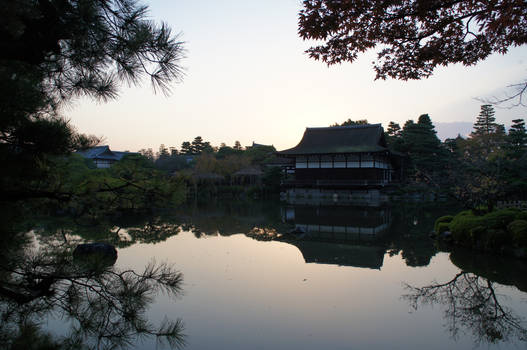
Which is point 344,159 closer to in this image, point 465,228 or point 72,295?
point 465,228

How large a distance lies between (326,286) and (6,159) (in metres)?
4.16

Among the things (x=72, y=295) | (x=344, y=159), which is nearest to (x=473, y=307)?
(x=72, y=295)

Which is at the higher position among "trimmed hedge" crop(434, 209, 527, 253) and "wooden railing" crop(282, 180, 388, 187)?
"wooden railing" crop(282, 180, 388, 187)

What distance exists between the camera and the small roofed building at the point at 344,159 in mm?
24328

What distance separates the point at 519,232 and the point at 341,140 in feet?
69.6

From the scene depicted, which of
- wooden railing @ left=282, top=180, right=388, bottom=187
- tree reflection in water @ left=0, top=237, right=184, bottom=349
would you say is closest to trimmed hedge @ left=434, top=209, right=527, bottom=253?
tree reflection in water @ left=0, top=237, right=184, bottom=349

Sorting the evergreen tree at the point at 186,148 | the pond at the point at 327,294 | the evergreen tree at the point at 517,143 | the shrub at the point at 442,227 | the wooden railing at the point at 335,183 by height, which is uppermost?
the evergreen tree at the point at 186,148

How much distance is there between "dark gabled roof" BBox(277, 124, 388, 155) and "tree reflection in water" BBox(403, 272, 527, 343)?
1974 cm

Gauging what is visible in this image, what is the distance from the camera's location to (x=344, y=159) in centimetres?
2541

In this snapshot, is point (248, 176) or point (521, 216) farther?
A: point (248, 176)

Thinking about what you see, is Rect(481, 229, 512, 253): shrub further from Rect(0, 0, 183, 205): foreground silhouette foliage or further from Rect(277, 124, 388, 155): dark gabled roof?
Rect(277, 124, 388, 155): dark gabled roof

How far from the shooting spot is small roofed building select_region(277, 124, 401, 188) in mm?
24328

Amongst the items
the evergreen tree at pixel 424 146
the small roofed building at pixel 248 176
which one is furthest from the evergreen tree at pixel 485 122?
the small roofed building at pixel 248 176

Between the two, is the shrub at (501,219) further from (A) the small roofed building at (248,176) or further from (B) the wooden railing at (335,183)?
(A) the small roofed building at (248,176)
